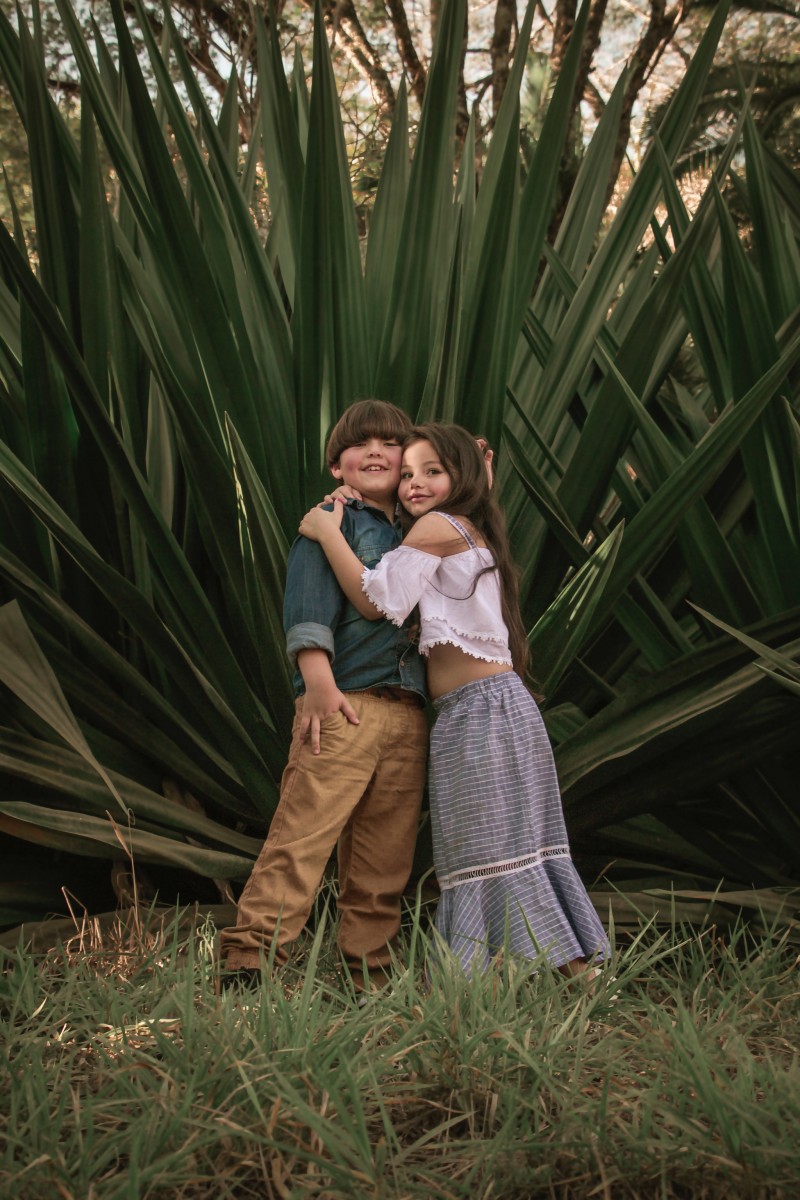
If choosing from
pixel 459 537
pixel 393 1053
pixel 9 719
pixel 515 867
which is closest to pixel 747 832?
pixel 515 867

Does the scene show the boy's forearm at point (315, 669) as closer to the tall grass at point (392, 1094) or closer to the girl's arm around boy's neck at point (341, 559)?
the girl's arm around boy's neck at point (341, 559)

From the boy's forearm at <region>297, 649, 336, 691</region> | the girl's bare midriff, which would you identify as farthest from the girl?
the boy's forearm at <region>297, 649, 336, 691</region>

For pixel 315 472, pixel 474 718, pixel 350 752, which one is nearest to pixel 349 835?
pixel 350 752

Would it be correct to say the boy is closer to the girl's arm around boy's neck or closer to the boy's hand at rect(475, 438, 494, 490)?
the girl's arm around boy's neck

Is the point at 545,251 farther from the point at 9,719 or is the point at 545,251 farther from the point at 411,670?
the point at 9,719

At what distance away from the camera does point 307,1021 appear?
1.48m

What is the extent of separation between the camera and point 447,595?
2039 millimetres

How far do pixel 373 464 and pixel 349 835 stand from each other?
653mm

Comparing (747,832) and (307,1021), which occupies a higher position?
(307,1021)

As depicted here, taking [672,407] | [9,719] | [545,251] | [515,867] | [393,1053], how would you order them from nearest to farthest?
[393,1053] < [515,867] < [9,719] < [545,251] < [672,407]

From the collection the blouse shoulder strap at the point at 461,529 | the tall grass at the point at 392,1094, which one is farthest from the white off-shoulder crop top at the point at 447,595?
the tall grass at the point at 392,1094

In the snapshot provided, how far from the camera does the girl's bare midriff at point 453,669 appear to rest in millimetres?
2029

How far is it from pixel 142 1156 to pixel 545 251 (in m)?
2.46

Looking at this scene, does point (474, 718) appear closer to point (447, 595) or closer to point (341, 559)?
point (447, 595)
